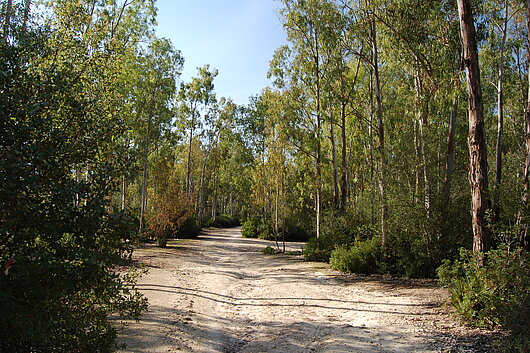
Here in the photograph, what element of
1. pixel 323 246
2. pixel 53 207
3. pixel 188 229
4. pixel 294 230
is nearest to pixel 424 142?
pixel 323 246

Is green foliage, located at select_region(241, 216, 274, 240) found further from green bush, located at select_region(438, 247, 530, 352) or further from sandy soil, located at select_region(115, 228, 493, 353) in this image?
green bush, located at select_region(438, 247, 530, 352)

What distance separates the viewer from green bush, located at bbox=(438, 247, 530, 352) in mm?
5379

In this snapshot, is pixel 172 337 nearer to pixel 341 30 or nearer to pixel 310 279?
pixel 310 279

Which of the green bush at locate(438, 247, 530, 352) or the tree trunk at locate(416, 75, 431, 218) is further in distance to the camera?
the tree trunk at locate(416, 75, 431, 218)

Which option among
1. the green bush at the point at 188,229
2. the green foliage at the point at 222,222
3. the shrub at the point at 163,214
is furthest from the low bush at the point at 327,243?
the green foliage at the point at 222,222

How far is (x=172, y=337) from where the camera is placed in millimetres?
6117

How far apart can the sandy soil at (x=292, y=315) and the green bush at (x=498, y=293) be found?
0.36 meters

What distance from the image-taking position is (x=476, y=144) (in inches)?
307

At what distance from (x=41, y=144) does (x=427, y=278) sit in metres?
11.1

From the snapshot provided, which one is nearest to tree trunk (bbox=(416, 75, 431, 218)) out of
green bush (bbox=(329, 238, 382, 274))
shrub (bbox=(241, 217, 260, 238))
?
green bush (bbox=(329, 238, 382, 274))

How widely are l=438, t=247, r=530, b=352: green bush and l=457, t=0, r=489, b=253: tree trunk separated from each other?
581 millimetres

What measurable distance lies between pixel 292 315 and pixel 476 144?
506 centimetres

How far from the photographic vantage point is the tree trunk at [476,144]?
24.9 feet

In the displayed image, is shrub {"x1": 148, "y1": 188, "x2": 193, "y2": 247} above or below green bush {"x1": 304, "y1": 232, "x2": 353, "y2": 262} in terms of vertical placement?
above
